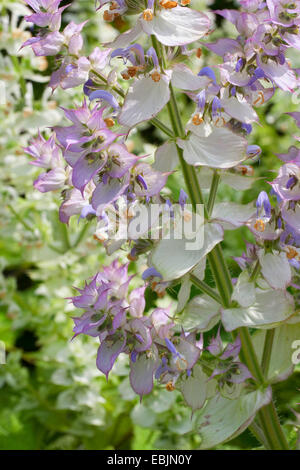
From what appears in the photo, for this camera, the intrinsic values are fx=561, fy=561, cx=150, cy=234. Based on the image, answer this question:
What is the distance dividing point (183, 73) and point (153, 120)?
0.08 meters

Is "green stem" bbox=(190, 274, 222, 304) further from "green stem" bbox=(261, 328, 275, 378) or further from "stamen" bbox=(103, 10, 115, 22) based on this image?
"stamen" bbox=(103, 10, 115, 22)

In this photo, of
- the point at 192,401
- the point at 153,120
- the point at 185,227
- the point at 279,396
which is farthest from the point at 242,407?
the point at 279,396

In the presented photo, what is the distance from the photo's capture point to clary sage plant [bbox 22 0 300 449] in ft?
2.63

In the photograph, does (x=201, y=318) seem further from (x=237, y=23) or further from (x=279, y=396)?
(x=279, y=396)

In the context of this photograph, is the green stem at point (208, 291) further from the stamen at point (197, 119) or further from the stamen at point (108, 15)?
the stamen at point (108, 15)

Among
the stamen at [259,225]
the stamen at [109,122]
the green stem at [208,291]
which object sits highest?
the stamen at [109,122]

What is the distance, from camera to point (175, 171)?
2.74 feet

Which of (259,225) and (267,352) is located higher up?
(259,225)

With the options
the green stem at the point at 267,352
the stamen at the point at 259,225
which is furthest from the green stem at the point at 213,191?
the green stem at the point at 267,352

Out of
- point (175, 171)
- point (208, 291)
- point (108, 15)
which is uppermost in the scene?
point (108, 15)

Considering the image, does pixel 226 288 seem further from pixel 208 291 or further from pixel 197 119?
pixel 197 119

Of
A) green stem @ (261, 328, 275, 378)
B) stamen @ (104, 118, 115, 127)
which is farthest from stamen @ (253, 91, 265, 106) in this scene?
green stem @ (261, 328, 275, 378)

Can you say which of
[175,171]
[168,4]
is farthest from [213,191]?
[168,4]

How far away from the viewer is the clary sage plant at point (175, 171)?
802 millimetres
